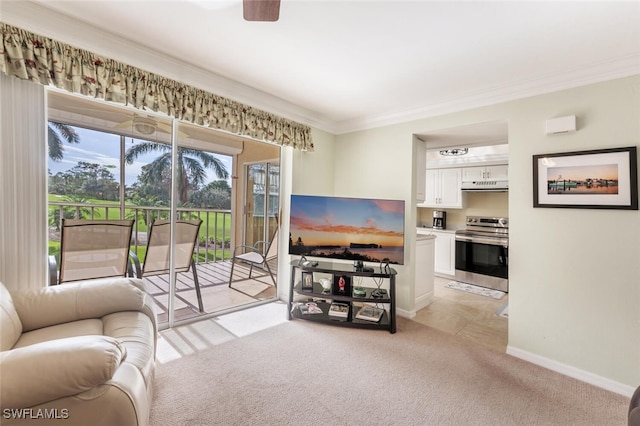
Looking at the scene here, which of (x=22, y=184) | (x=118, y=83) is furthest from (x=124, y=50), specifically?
(x=22, y=184)

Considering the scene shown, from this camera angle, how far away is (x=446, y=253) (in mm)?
5098

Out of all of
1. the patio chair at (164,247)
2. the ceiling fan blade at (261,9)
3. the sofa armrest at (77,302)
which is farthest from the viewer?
the patio chair at (164,247)

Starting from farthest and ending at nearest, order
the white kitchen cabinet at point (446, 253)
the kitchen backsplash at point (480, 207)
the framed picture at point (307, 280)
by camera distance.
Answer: the white kitchen cabinet at point (446, 253)
the kitchen backsplash at point (480, 207)
the framed picture at point (307, 280)

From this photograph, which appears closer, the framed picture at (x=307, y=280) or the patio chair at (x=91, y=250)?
the patio chair at (x=91, y=250)

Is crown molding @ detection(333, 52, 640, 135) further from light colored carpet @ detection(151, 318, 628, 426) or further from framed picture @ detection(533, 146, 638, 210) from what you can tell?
light colored carpet @ detection(151, 318, 628, 426)

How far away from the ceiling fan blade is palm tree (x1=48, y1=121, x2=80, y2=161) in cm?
Answer: 186

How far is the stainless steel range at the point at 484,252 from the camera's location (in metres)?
4.37

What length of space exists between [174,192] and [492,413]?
3044mm

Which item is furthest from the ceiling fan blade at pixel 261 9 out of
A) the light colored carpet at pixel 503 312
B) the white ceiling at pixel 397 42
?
the light colored carpet at pixel 503 312

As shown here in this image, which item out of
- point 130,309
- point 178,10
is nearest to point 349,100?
point 178,10

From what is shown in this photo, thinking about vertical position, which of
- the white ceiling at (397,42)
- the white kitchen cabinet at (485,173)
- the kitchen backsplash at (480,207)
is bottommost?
the kitchen backsplash at (480,207)

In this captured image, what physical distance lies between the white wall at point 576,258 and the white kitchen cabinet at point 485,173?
2.52 metres

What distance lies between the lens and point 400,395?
6.00ft

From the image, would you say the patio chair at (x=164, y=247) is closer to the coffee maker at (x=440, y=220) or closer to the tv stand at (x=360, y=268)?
the tv stand at (x=360, y=268)
